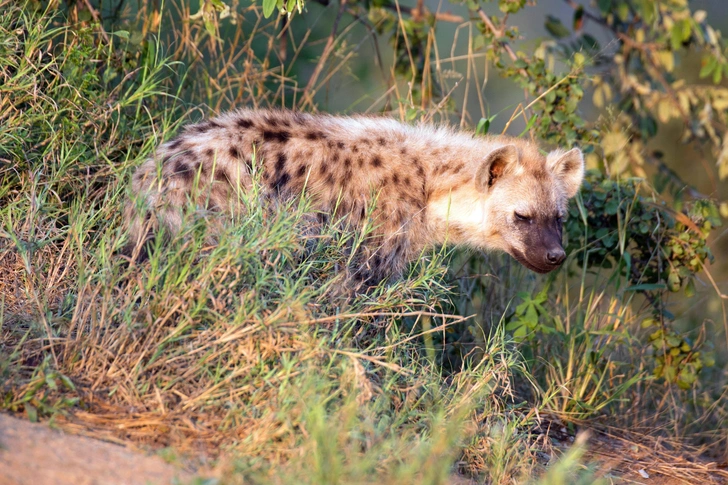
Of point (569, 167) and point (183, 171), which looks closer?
point (183, 171)

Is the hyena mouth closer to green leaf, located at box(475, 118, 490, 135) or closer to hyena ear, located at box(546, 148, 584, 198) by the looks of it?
hyena ear, located at box(546, 148, 584, 198)

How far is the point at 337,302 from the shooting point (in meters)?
3.18

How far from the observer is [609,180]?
448 cm

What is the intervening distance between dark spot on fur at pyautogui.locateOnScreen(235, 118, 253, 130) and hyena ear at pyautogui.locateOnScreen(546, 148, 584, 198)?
1.51 meters

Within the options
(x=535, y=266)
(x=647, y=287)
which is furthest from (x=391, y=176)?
(x=647, y=287)

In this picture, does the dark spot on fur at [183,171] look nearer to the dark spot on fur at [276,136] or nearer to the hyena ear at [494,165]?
the dark spot on fur at [276,136]

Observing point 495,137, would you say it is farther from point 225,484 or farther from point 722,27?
point 722,27

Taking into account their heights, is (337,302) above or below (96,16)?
below

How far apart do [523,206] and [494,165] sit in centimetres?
25

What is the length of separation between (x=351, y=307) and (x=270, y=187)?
33.3 inches

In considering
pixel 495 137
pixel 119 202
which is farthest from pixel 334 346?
pixel 495 137

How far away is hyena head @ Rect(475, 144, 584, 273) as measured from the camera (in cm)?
386

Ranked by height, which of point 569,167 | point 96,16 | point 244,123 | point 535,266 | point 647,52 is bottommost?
point 535,266

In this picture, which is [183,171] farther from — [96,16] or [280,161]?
[96,16]
